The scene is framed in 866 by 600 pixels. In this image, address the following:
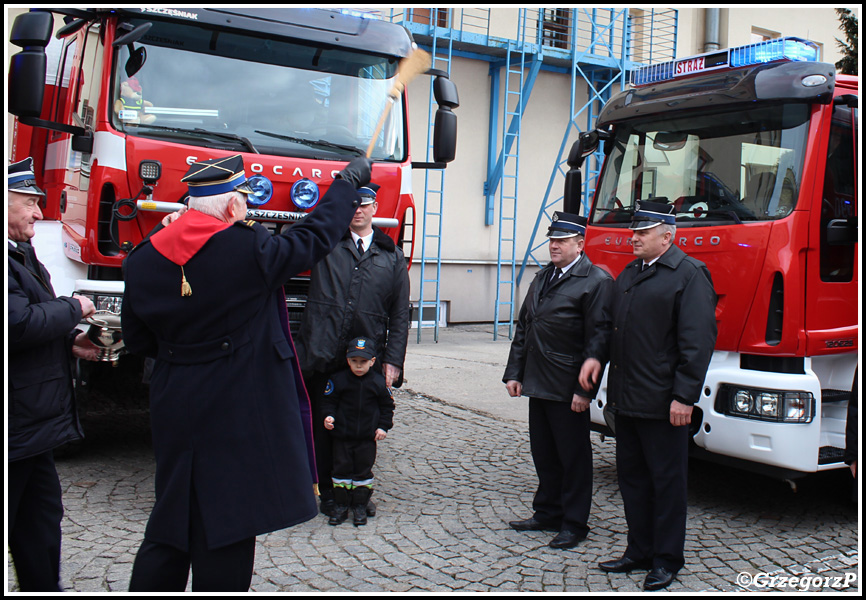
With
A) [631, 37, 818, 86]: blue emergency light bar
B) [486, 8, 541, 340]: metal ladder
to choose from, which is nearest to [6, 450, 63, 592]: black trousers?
[631, 37, 818, 86]: blue emergency light bar

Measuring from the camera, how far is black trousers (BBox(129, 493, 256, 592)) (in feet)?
9.41

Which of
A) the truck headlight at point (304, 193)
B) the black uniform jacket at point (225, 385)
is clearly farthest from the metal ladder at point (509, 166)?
the black uniform jacket at point (225, 385)

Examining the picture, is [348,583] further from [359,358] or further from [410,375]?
[410,375]

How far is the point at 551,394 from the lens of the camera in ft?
15.0

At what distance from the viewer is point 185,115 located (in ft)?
18.1

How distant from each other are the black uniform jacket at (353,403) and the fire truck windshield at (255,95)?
1800 mm

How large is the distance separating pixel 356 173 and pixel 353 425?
1.99 meters

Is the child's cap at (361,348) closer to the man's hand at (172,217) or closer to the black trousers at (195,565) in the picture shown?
the man's hand at (172,217)

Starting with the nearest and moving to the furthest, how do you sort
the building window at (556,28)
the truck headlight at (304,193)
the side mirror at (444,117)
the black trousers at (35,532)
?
the black trousers at (35,532), the truck headlight at (304,193), the side mirror at (444,117), the building window at (556,28)

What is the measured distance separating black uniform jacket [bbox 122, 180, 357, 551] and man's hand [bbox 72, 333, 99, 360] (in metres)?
1.17

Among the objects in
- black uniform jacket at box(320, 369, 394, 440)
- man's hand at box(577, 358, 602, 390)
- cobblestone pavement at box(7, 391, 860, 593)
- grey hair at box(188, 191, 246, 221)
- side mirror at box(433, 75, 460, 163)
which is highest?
side mirror at box(433, 75, 460, 163)

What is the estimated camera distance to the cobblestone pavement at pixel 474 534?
3947 millimetres

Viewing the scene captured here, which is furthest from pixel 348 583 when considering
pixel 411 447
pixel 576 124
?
pixel 576 124

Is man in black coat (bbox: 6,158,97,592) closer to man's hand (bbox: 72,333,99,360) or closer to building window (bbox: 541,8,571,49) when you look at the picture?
man's hand (bbox: 72,333,99,360)
